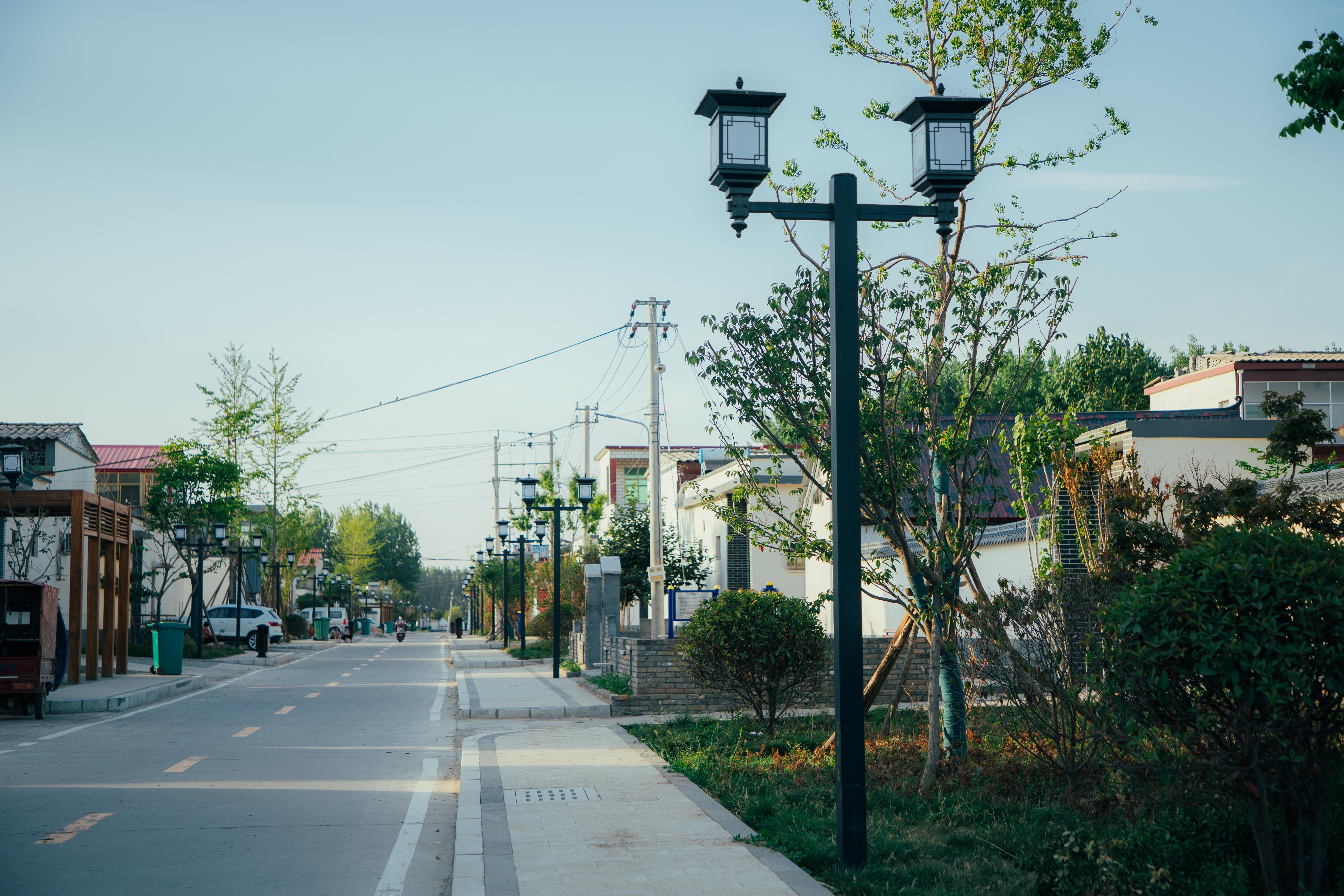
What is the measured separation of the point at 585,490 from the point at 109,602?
11.2 meters

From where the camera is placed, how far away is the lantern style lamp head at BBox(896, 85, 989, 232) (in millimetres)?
7066

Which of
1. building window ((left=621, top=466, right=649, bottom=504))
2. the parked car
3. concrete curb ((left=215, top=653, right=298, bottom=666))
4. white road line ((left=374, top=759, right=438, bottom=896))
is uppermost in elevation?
Result: building window ((left=621, top=466, right=649, bottom=504))

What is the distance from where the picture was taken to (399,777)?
11.2m

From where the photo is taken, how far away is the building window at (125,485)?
5259 cm

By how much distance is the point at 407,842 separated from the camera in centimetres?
812

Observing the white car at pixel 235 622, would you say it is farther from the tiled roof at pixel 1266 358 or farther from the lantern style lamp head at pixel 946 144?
the lantern style lamp head at pixel 946 144

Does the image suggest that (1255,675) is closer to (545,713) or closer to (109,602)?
(545,713)

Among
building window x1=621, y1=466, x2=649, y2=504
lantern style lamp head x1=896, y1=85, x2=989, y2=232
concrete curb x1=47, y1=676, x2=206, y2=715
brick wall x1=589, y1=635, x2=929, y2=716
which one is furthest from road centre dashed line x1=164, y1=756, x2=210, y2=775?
building window x1=621, y1=466, x2=649, y2=504

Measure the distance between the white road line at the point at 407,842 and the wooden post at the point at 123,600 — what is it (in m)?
18.0

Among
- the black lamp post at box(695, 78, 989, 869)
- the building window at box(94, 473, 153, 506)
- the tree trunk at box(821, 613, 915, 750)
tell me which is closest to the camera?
the black lamp post at box(695, 78, 989, 869)

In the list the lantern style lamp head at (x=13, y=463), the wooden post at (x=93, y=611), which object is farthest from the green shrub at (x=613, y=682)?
the lantern style lamp head at (x=13, y=463)

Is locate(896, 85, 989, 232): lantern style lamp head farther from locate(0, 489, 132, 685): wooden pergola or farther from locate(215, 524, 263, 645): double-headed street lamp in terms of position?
locate(215, 524, 263, 645): double-headed street lamp

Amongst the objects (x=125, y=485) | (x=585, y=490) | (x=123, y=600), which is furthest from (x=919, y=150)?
(x=125, y=485)

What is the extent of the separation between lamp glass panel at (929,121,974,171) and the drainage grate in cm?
575
